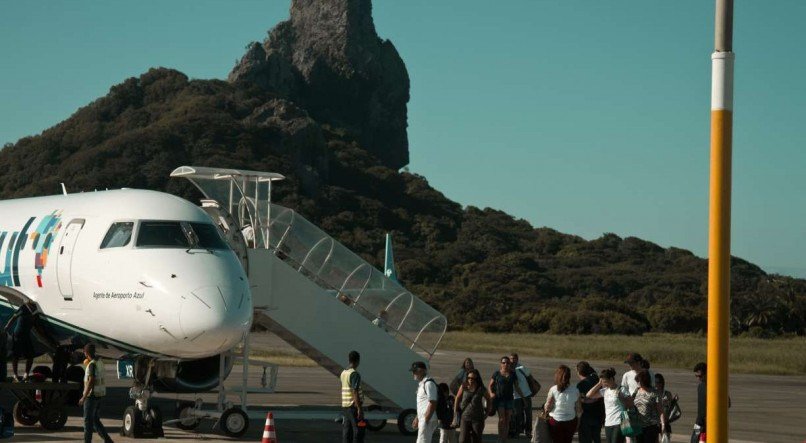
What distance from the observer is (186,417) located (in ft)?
65.4

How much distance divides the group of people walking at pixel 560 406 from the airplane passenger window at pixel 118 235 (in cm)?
437

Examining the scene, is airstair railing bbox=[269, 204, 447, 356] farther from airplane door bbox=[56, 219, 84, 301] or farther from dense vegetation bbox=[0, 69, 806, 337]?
dense vegetation bbox=[0, 69, 806, 337]

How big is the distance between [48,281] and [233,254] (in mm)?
3585

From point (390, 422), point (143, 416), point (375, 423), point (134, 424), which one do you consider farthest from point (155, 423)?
point (390, 422)

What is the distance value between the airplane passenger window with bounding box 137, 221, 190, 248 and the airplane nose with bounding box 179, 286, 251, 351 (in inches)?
60.0

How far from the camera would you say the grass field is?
187ft

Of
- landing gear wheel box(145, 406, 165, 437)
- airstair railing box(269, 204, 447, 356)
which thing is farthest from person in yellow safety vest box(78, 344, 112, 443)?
airstair railing box(269, 204, 447, 356)

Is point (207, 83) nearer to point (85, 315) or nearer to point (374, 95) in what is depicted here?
point (374, 95)

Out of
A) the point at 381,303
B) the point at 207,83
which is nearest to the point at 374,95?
the point at 207,83

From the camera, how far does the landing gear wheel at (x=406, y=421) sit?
72.2ft

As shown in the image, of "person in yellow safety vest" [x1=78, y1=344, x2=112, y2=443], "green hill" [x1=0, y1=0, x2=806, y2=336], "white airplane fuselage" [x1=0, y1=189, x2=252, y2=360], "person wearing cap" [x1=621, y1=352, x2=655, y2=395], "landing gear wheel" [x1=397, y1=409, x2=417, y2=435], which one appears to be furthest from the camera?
"green hill" [x1=0, y1=0, x2=806, y2=336]

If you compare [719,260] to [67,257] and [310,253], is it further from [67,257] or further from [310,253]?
[310,253]

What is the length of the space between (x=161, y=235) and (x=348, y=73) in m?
150

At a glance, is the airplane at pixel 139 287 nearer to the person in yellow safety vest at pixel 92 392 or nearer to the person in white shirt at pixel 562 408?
the person in yellow safety vest at pixel 92 392
